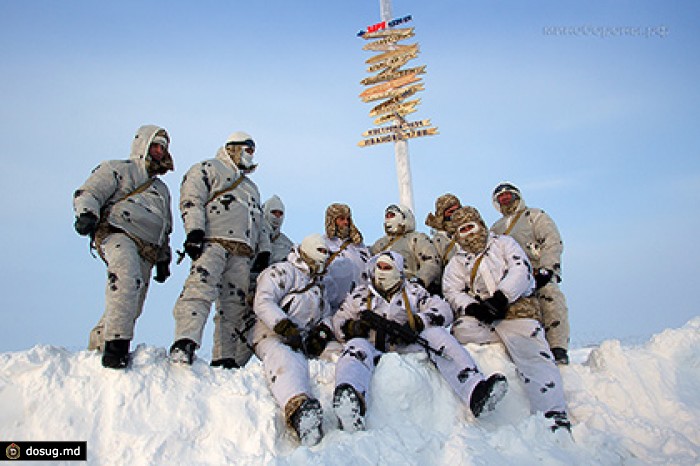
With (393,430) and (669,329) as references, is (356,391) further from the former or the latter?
(669,329)

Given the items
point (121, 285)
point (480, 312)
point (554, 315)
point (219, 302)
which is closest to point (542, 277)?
point (554, 315)

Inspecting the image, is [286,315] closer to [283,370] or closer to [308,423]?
[283,370]

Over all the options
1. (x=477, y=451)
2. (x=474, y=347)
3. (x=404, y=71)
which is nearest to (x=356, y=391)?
(x=477, y=451)

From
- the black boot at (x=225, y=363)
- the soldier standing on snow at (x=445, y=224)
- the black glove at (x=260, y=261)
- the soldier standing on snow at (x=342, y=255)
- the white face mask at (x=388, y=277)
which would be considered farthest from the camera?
the soldier standing on snow at (x=445, y=224)

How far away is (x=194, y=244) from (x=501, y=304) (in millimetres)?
2599

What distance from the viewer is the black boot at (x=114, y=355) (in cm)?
348

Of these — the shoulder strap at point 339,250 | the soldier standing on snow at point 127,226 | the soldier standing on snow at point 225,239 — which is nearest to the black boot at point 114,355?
the soldier standing on snow at point 127,226

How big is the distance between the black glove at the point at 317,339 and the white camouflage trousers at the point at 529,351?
117cm

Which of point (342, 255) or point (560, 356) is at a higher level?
point (342, 255)

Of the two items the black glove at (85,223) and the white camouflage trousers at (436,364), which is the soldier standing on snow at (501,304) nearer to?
the white camouflage trousers at (436,364)

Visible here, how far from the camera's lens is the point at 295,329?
3.88 m

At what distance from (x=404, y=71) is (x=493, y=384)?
877 cm

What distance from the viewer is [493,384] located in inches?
137

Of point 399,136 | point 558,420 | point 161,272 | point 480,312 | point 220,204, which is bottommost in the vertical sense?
point 558,420
